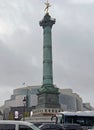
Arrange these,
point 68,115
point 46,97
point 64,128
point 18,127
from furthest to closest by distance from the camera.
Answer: point 46,97 < point 68,115 < point 64,128 < point 18,127

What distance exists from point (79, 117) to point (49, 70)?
102m

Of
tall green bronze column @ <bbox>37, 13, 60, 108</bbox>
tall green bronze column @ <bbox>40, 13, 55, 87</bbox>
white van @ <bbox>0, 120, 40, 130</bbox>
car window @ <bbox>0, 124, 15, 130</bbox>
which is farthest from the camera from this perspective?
tall green bronze column @ <bbox>40, 13, 55, 87</bbox>

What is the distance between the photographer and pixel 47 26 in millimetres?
160000

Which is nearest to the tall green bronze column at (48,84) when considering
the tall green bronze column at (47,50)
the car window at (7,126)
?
the tall green bronze column at (47,50)

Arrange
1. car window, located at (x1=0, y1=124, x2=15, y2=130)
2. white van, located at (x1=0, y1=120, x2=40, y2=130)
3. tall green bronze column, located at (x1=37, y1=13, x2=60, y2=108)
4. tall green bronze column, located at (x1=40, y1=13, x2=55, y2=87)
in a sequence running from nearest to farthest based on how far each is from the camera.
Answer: white van, located at (x1=0, y1=120, x2=40, y2=130)
car window, located at (x1=0, y1=124, x2=15, y2=130)
tall green bronze column, located at (x1=37, y1=13, x2=60, y2=108)
tall green bronze column, located at (x1=40, y1=13, x2=55, y2=87)

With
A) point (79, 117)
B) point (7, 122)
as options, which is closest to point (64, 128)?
point (7, 122)

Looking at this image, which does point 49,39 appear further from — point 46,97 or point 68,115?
point 68,115

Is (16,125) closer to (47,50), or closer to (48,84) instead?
(48,84)

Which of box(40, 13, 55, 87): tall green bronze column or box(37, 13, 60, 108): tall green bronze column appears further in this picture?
box(40, 13, 55, 87): tall green bronze column

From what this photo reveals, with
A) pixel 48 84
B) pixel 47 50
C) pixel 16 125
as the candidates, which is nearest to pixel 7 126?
pixel 16 125

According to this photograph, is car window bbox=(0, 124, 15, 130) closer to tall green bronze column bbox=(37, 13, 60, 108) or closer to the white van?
the white van

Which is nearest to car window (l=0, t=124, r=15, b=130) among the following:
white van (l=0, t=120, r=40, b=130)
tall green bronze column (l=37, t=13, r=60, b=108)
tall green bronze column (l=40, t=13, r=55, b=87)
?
white van (l=0, t=120, r=40, b=130)

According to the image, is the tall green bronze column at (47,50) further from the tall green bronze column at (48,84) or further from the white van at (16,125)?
the white van at (16,125)

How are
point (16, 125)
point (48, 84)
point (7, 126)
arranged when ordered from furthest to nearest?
point (48, 84), point (7, 126), point (16, 125)
